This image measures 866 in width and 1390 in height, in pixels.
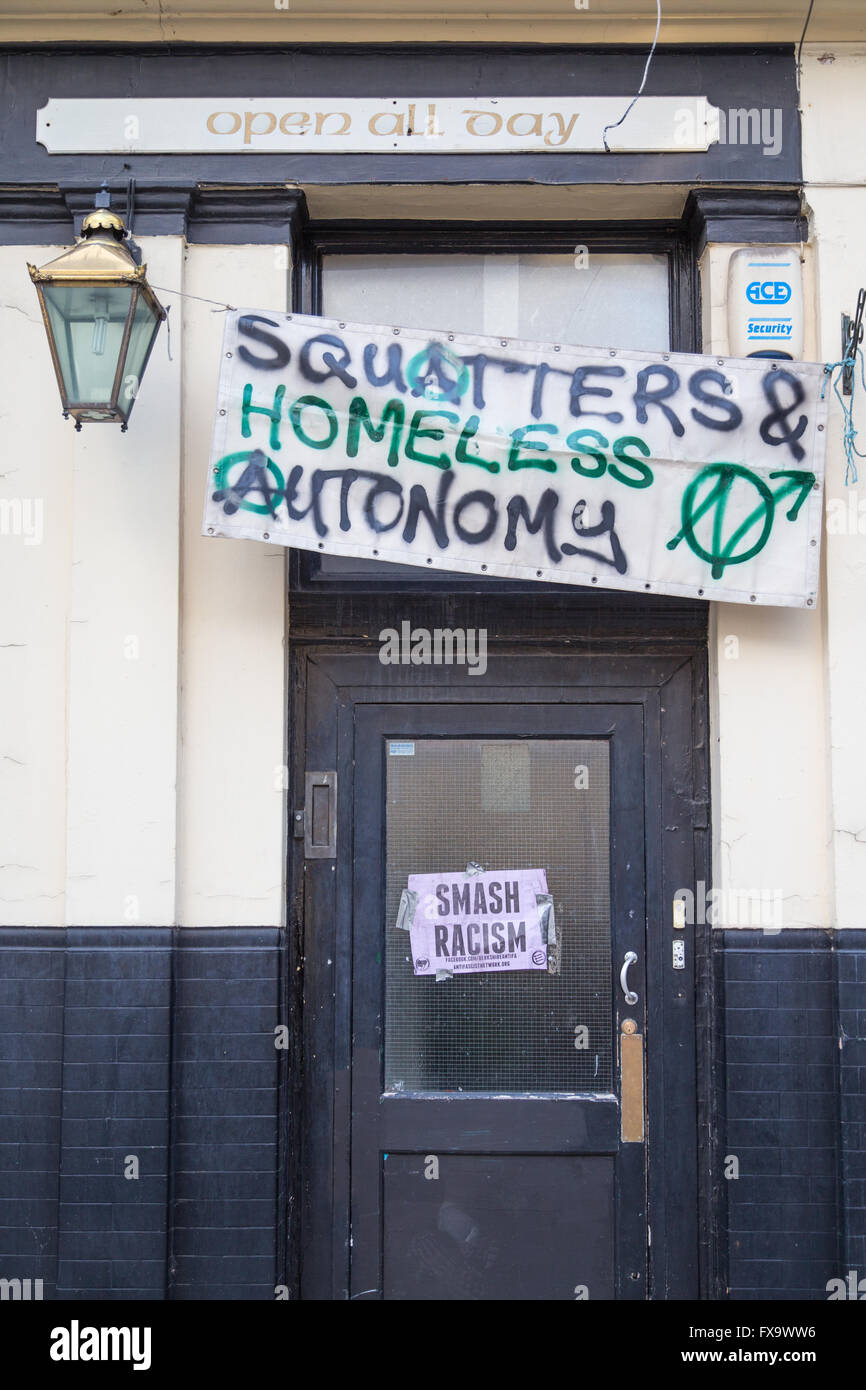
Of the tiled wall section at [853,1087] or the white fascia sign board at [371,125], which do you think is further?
the white fascia sign board at [371,125]

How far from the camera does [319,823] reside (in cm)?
457

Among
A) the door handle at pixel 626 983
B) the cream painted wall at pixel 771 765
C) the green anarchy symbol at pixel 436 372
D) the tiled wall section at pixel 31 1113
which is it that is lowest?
the tiled wall section at pixel 31 1113

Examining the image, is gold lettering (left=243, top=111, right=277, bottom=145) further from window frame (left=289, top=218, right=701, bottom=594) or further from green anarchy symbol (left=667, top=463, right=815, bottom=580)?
green anarchy symbol (left=667, top=463, right=815, bottom=580)

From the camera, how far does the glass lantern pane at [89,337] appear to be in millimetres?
3932

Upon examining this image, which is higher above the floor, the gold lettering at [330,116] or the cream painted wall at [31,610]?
the gold lettering at [330,116]

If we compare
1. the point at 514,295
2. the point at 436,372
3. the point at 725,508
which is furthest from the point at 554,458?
the point at 514,295

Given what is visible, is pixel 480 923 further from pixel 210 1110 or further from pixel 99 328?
pixel 99 328

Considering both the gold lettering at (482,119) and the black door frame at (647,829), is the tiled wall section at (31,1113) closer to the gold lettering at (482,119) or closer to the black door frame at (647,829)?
the black door frame at (647,829)

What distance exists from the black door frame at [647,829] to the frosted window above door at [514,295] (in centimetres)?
105

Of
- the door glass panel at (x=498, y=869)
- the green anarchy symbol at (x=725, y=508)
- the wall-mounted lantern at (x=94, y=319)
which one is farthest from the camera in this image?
the door glass panel at (x=498, y=869)

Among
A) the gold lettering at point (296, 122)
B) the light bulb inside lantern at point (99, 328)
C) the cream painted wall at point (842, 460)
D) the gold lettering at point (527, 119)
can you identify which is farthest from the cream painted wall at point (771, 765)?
the light bulb inside lantern at point (99, 328)

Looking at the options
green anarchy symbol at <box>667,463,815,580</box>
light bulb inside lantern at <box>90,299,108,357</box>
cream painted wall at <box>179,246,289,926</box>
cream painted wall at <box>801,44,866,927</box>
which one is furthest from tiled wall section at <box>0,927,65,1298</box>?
cream painted wall at <box>801,44,866,927</box>

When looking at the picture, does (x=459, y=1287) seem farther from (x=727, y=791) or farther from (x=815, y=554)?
(x=815, y=554)

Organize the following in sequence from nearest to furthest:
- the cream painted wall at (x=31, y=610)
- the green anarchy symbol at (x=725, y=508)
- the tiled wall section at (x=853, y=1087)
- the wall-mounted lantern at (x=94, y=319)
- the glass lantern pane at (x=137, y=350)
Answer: the wall-mounted lantern at (x=94, y=319)
the glass lantern pane at (x=137, y=350)
the tiled wall section at (x=853, y=1087)
the green anarchy symbol at (x=725, y=508)
the cream painted wall at (x=31, y=610)
